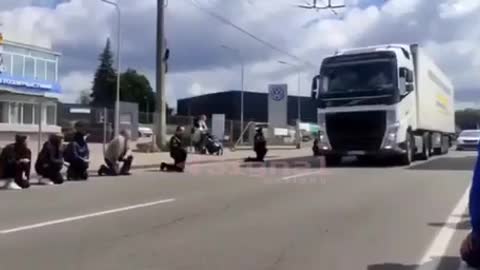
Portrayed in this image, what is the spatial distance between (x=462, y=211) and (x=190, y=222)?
448 centimetres

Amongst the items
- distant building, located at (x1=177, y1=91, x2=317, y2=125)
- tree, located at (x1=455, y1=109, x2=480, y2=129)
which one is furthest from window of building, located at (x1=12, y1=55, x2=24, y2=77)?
distant building, located at (x1=177, y1=91, x2=317, y2=125)

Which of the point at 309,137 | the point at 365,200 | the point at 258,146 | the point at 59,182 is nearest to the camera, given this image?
the point at 365,200

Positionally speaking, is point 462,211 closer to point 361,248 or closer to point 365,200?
point 365,200

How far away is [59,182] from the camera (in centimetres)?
1722

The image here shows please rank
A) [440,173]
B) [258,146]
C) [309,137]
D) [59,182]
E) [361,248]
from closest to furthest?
[361,248], [59,182], [440,173], [258,146], [309,137]

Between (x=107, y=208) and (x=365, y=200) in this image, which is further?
(x=365, y=200)

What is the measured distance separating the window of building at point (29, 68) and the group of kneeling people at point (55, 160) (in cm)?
2405

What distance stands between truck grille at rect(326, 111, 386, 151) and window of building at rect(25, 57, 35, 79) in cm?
2444

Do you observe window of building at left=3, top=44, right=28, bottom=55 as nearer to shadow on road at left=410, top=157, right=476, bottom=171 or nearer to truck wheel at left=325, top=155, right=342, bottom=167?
truck wheel at left=325, top=155, right=342, bottom=167

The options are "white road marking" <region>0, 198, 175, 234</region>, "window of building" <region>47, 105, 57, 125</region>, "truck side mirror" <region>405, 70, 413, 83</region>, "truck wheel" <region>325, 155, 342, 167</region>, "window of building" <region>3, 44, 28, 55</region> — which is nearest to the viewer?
"white road marking" <region>0, 198, 175, 234</region>

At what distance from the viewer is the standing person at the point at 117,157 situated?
20.3 meters

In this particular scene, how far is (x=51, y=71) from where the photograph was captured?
45219 mm

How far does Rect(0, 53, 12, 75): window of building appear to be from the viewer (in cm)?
4019

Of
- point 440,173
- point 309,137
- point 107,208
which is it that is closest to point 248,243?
point 107,208
